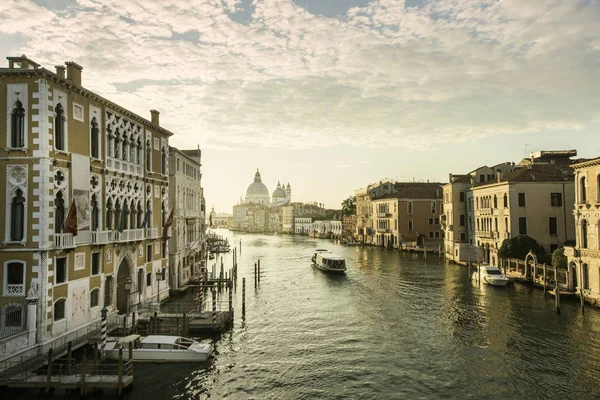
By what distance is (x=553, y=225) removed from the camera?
41125 millimetres

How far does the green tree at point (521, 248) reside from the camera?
38750 millimetres

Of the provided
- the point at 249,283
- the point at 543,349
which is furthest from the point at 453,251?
the point at 543,349

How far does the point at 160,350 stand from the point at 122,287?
23.6ft

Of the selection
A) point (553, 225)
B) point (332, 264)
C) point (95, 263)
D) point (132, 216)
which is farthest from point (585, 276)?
point (95, 263)

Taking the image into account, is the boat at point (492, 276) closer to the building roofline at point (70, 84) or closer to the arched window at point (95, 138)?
the building roofline at point (70, 84)

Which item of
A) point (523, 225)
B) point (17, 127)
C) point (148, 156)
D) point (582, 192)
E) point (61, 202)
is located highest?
point (148, 156)

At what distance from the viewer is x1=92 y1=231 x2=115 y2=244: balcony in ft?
72.5

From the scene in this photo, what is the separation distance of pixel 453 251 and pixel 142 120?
41.6 meters

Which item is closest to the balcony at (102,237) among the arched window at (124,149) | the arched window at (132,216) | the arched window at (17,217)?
the arched window at (132,216)

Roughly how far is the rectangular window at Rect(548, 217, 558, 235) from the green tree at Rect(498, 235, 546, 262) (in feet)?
7.78

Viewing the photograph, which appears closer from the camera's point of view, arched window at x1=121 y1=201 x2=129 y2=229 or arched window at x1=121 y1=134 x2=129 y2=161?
arched window at x1=121 y1=201 x2=129 y2=229

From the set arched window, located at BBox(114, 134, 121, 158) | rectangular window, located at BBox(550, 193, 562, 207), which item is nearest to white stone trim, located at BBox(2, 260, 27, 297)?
arched window, located at BBox(114, 134, 121, 158)

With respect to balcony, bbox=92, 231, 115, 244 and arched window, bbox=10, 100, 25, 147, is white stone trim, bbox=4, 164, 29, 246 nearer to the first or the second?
arched window, bbox=10, 100, 25, 147

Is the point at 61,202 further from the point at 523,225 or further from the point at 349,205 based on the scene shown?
the point at 349,205
